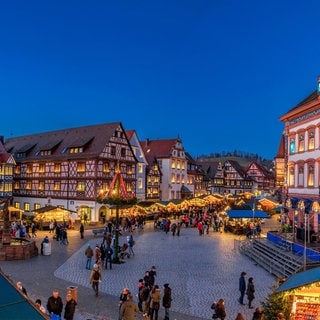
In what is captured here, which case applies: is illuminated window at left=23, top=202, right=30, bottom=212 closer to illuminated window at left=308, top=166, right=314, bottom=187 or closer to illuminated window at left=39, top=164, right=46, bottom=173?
illuminated window at left=39, top=164, right=46, bottom=173

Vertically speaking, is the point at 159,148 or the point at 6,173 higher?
the point at 159,148

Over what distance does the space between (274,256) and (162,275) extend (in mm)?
7795

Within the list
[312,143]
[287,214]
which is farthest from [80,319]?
[287,214]

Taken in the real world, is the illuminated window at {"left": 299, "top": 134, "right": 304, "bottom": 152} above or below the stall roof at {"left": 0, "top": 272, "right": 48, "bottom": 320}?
above

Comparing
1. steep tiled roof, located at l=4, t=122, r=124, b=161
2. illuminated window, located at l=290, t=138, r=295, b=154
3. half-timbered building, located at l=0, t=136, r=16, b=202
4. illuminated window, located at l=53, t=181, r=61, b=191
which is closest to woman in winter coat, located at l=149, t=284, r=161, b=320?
illuminated window, located at l=290, t=138, r=295, b=154

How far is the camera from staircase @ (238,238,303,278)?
2197 centimetres

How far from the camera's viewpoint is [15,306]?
16.5ft

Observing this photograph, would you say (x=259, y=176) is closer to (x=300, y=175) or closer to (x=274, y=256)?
(x=300, y=175)

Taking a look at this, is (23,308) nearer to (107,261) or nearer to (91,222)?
(107,261)

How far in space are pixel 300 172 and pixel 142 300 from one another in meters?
22.8

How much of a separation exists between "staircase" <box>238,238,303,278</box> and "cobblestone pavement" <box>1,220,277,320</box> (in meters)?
0.58

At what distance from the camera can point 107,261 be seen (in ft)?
80.7

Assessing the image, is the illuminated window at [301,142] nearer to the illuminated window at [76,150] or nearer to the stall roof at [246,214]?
the stall roof at [246,214]

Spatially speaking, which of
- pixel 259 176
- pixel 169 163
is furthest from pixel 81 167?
pixel 259 176
